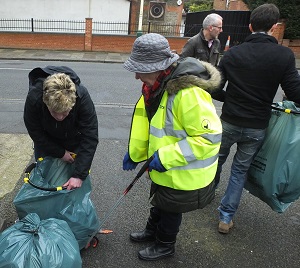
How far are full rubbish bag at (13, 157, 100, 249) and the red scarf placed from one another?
0.79 meters

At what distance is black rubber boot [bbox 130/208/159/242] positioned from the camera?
107 inches

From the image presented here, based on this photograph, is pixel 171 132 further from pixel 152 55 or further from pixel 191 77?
pixel 152 55

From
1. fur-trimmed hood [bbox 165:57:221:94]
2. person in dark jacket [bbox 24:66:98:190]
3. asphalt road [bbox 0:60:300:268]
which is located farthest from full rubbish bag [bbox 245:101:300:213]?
person in dark jacket [bbox 24:66:98:190]

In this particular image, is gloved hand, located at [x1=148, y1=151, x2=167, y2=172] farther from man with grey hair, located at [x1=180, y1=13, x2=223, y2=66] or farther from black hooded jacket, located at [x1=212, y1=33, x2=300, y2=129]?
man with grey hair, located at [x1=180, y1=13, x2=223, y2=66]

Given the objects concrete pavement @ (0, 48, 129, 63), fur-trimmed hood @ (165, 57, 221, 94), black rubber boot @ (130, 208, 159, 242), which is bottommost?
concrete pavement @ (0, 48, 129, 63)

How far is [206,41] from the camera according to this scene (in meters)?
4.05

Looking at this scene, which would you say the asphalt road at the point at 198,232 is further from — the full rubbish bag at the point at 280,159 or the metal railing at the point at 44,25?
the metal railing at the point at 44,25

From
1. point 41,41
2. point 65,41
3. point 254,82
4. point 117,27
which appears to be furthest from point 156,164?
point 117,27

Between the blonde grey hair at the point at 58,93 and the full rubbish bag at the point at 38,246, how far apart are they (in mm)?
698

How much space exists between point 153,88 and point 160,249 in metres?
1.24

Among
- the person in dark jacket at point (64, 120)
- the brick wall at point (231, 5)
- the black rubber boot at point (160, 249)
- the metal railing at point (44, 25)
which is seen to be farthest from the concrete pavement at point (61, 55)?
the brick wall at point (231, 5)

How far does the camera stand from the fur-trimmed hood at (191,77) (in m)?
Answer: 1.93

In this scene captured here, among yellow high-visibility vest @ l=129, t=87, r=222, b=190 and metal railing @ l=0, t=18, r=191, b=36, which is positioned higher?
yellow high-visibility vest @ l=129, t=87, r=222, b=190

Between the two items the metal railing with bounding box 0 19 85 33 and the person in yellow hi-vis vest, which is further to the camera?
the metal railing with bounding box 0 19 85 33
